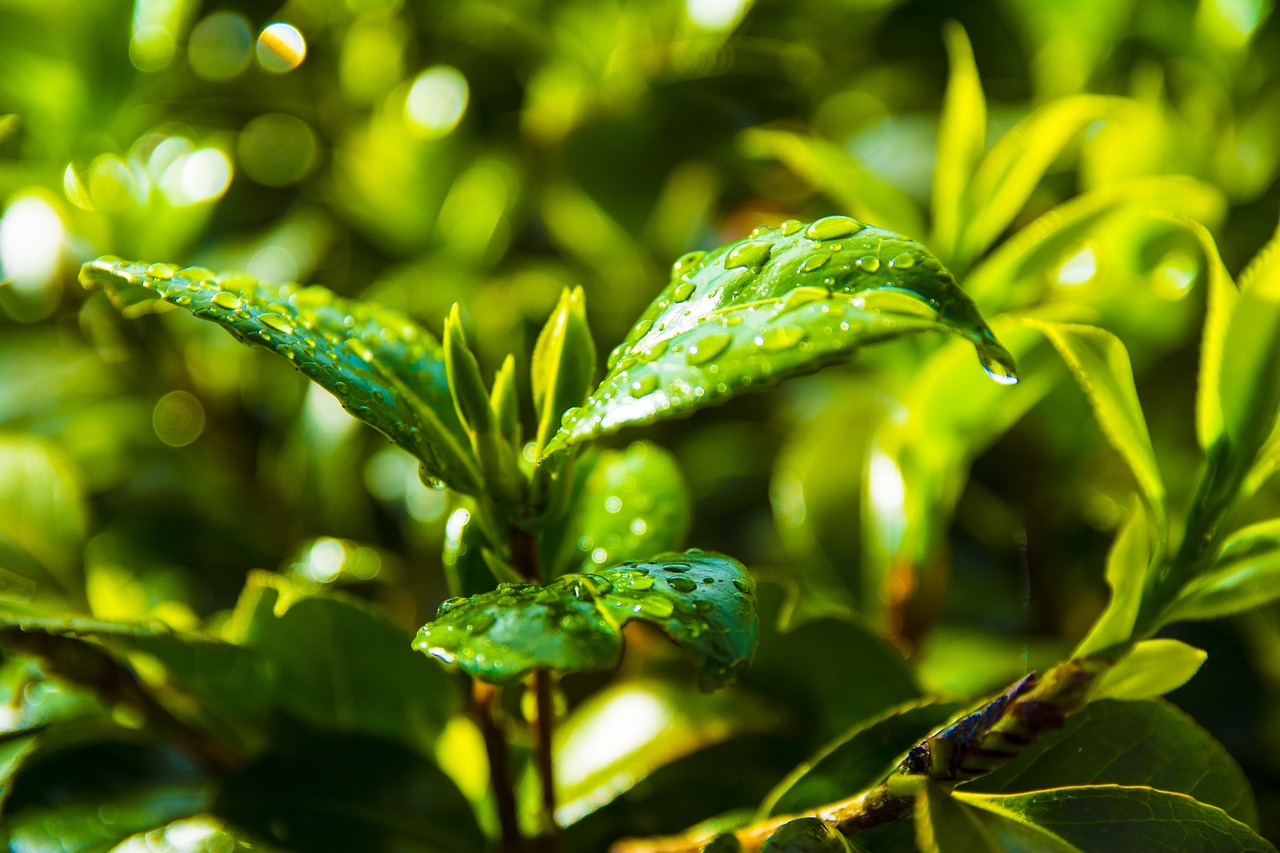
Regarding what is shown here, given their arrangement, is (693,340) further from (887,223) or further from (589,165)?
(589,165)

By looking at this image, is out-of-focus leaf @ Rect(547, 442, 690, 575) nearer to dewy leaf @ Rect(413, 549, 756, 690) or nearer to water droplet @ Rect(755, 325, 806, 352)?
dewy leaf @ Rect(413, 549, 756, 690)

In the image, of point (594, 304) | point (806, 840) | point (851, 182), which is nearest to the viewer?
point (806, 840)

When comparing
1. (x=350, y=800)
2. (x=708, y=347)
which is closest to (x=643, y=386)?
(x=708, y=347)

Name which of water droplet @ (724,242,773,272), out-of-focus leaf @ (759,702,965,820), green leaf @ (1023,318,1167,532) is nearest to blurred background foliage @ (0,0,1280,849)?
out-of-focus leaf @ (759,702,965,820)

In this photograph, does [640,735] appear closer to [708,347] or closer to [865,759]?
[865,759]

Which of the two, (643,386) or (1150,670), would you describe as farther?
(1150,670)

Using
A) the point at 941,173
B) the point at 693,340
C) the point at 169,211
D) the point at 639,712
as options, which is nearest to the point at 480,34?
the point at 169,211

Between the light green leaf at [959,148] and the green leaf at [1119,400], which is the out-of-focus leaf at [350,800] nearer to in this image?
the green leaf at [1119,400]
